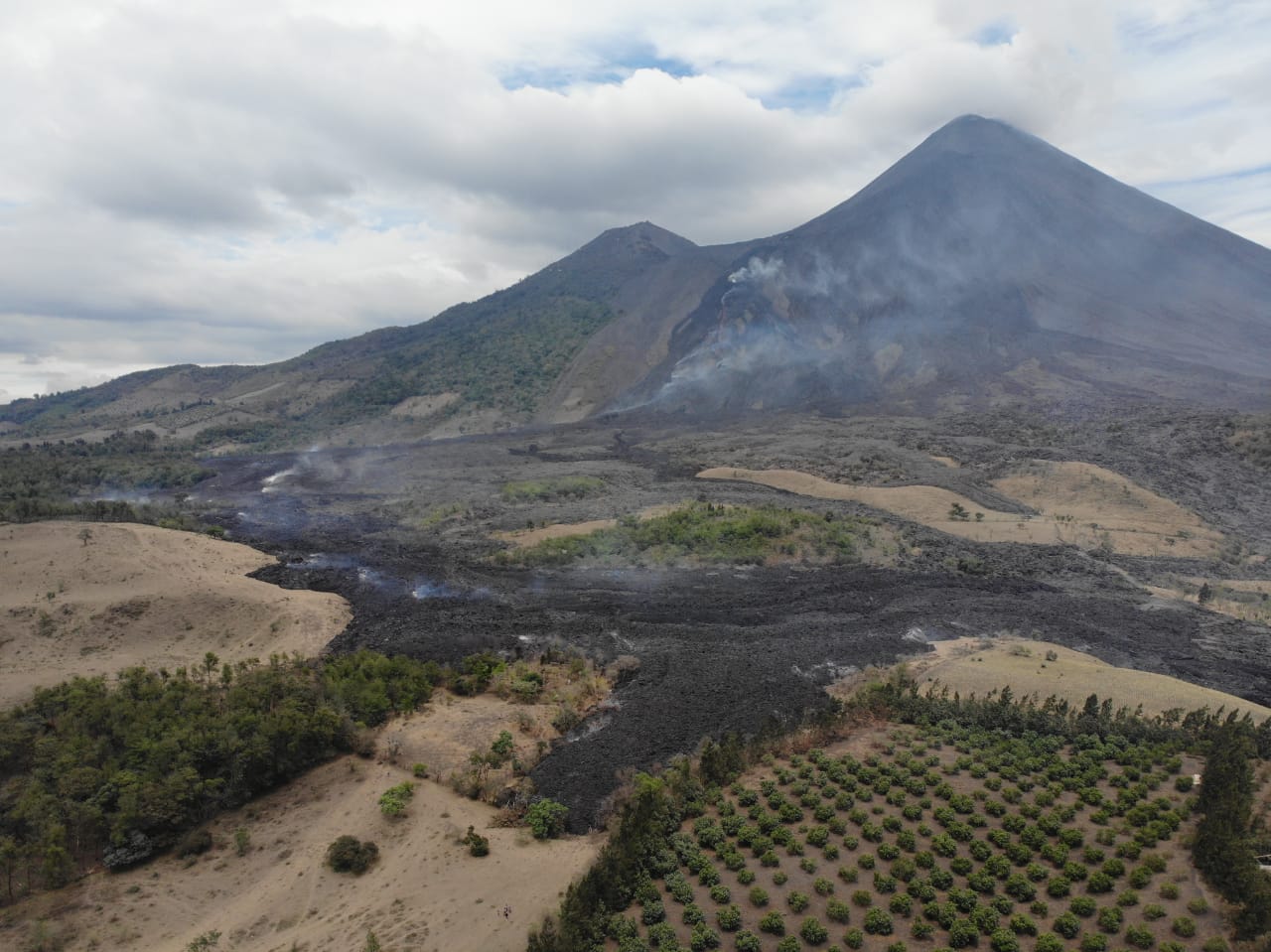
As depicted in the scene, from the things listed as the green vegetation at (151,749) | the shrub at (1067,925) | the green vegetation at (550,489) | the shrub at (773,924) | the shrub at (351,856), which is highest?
the green vegetation at (550,489)

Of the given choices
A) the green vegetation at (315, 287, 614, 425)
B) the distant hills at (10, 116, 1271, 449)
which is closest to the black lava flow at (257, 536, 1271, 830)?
the distant hills at (10, 116, 1271, 449)

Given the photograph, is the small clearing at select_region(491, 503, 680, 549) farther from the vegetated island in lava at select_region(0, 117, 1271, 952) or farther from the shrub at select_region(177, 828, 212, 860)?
the shrub at select_region(177, 828, 212, 860)

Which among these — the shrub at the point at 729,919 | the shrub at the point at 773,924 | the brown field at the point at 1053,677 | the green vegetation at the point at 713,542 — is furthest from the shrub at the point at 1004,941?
the green vegetation at the point at 713,542

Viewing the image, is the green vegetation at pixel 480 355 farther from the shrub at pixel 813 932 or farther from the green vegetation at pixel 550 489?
the shrub at pixel 813 932

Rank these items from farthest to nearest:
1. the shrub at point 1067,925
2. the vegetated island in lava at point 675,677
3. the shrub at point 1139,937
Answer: the vegetated island in lava at point 675,677, the shrub at point 1067,925, the shrub at point 1139,937

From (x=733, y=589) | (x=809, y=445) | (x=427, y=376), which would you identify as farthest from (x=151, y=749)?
(x=427, y=376)

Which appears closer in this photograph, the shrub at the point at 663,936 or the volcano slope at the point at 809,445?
the shrub at the point at 663,936

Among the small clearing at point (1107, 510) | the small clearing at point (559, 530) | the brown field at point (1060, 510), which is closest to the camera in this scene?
the small clearing at point (1107, 510)
